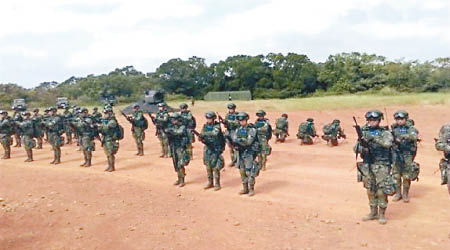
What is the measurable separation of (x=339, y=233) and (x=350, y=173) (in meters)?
5.92

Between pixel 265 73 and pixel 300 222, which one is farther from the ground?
pixel 265 73

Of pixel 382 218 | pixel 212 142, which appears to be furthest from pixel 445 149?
pixel 212 142

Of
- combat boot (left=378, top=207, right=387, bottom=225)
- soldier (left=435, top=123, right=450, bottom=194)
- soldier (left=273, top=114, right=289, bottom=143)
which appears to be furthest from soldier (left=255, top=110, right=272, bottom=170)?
soldier (left=435, top=123, right=450, bottom=194)

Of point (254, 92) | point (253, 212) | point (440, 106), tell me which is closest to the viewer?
point (253, 212)

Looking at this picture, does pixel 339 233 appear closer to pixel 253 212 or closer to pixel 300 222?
pixel 300 222

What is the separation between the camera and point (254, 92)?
182 feet

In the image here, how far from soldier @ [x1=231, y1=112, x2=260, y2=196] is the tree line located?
41.0 meters

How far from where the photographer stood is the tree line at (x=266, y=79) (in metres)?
51.2

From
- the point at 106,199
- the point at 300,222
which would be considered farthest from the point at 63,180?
the point at 300,222

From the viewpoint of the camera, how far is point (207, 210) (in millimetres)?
10773

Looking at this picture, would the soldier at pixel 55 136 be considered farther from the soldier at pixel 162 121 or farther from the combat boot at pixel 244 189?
the combat boot at pixel 244 189

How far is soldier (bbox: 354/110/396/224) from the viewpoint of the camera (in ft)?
30.4

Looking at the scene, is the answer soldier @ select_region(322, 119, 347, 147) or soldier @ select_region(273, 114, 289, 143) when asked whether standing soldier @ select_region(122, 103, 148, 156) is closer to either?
soldier @ select_region(273, 114, 289, 143)

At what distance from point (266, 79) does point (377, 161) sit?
154ft
